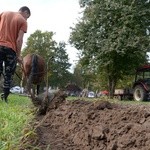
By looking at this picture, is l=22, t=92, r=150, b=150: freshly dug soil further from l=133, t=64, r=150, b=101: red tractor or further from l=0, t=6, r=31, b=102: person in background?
l=133, t=64, r=150, b=101: red tractor

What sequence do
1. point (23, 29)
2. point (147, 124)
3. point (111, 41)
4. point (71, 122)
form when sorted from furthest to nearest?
1. point (111, 41)
2. point (23, 29)
3. point (71, 122)
4. point (147, 124)

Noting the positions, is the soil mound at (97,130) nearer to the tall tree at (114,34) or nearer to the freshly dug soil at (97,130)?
the freshly dug soil at (97,130)

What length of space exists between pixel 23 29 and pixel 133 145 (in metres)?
5.10

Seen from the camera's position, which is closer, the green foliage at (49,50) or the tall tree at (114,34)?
the tall tree at (114,34)

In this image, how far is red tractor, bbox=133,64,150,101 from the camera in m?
21.9

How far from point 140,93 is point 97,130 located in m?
18.4

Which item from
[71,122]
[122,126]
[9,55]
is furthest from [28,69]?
[122,126]

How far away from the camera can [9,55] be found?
863cm

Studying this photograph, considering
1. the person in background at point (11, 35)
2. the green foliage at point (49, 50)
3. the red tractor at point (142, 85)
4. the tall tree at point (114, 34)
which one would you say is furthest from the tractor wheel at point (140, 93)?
the green foliage at point (49, 50)

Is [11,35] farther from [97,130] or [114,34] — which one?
[114,34]

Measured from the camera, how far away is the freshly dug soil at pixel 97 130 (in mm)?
3926

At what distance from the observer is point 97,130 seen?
4.47m

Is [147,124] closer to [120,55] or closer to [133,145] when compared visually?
[133,145]

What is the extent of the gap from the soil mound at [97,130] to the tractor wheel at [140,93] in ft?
52.6
